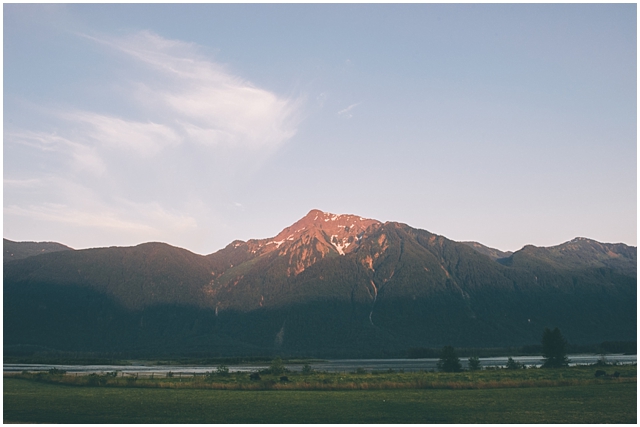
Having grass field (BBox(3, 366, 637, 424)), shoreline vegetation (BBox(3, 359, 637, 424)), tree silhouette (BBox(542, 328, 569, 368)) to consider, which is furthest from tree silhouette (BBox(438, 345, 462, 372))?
grass field (BBox(3, 366, 637, 424))

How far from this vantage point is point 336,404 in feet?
178

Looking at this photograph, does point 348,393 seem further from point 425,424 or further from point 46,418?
point 46,418

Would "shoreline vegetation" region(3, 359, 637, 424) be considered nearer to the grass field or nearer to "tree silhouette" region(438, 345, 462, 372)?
the grass field

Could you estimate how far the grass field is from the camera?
45.2 m

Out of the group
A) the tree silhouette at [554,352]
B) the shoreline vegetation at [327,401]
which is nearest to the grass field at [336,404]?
the shoreline vegetation at [327,401]

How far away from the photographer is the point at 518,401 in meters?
54.2

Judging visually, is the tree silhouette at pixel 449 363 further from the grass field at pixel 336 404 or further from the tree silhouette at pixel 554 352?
the grass field at pixel 336 404

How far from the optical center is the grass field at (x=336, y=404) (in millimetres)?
45188

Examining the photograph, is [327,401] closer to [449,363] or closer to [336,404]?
[336,404]

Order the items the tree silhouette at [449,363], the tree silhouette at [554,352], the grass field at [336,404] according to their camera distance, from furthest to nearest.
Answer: the tree silhouette at [554,352] → the tree silhouette at [449,363] → the grass field at [336,404]

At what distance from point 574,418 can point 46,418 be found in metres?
38.5

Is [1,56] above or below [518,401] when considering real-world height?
above

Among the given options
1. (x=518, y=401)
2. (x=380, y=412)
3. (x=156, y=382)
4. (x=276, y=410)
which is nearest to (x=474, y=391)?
(x=518, y=401)

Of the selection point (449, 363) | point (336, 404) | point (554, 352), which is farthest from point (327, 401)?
point (554, 352)
